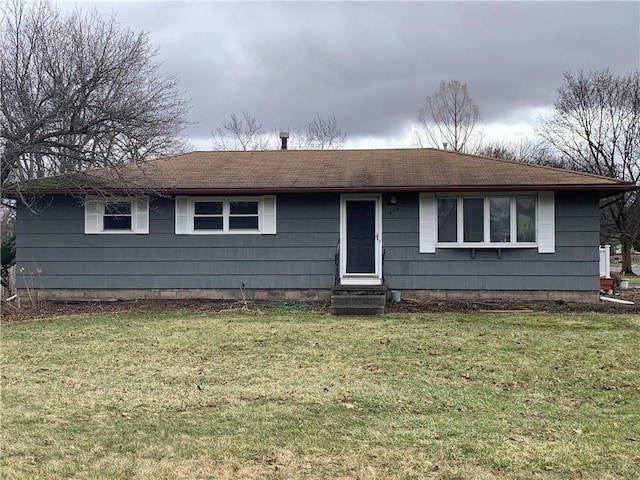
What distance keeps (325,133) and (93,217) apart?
81.8 feet

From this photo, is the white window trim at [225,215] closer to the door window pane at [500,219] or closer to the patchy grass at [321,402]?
the patchy grass at [321,402]

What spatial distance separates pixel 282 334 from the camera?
8.87m

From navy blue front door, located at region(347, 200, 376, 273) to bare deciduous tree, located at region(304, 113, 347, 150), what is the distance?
940 inches

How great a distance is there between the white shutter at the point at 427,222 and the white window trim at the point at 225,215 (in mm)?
3331

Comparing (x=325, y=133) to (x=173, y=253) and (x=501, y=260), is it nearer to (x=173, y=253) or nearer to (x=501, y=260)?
(x=173, y=253)

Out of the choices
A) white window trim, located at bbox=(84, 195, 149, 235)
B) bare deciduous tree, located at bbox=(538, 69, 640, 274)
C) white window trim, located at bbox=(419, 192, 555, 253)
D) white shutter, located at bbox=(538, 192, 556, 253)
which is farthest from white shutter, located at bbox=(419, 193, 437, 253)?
bare deciduous tree, located at bbox=(538, 69, 640, 274)

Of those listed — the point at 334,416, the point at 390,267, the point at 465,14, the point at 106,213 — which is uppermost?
the point at 465,14

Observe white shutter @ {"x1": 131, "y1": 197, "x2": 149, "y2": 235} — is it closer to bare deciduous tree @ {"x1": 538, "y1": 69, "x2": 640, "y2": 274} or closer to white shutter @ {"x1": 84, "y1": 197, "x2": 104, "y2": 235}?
white shutter @ {"x1": 84, "y1": 197, "x2": 104, "y2": 235}

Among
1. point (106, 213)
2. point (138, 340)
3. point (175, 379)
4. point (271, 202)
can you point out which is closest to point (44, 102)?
point (106, 213)

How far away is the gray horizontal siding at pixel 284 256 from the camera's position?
12.4 meters

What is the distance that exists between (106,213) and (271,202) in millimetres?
3913

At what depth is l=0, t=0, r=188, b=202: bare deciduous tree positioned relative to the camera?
11.8 meters

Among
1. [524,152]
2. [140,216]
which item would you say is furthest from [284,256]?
[524,152]

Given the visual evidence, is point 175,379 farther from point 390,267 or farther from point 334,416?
point 390,267
